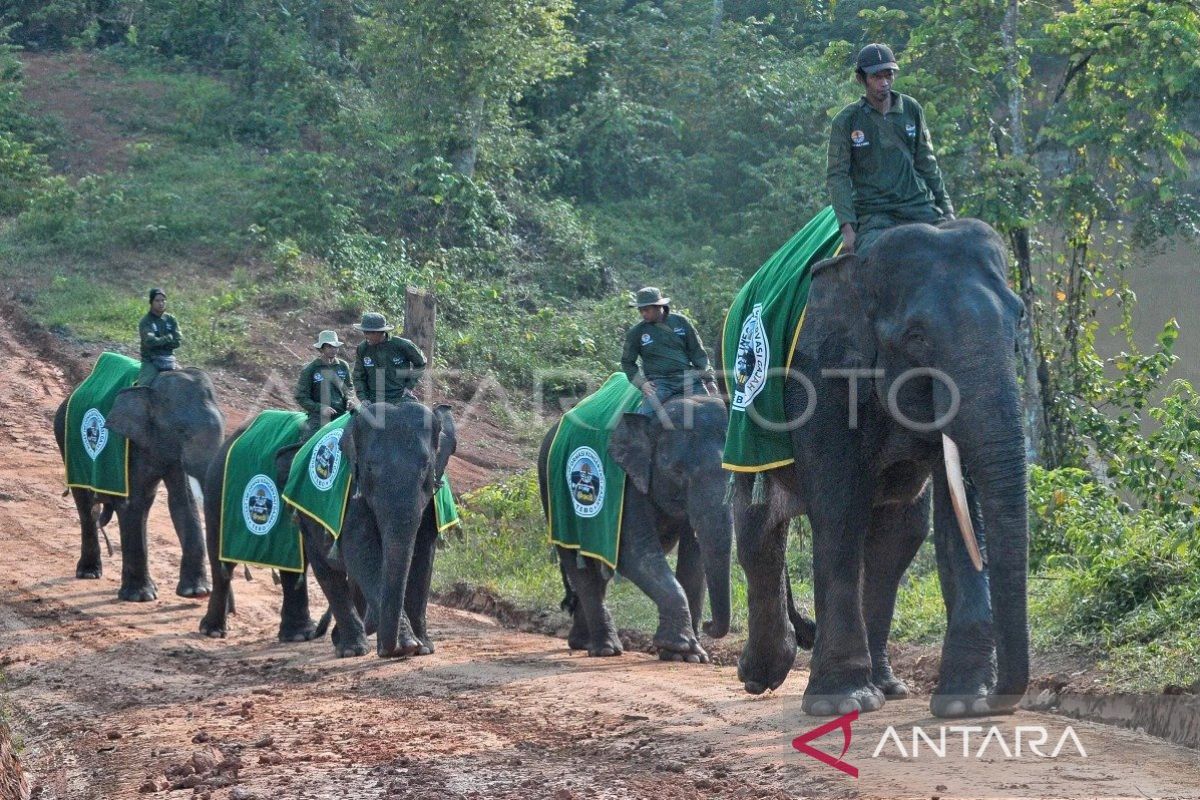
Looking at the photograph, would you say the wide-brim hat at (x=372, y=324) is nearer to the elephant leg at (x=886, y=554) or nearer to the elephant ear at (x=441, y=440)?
the elephant ear at (x=441, y=440)

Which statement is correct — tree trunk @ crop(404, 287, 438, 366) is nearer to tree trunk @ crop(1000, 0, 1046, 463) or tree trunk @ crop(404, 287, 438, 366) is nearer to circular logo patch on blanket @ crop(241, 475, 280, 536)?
circular logo patch on blanket @ crop(241, 475, 280, 536)

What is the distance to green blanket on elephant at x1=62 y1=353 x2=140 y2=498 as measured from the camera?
14.4 metres

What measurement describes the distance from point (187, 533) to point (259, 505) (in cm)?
164

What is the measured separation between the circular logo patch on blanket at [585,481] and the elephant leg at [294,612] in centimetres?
224

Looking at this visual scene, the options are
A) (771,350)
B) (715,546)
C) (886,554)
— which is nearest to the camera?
(771,350)

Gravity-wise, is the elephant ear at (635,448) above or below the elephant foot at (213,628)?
above

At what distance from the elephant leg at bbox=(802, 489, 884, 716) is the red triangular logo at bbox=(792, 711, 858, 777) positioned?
13 cm

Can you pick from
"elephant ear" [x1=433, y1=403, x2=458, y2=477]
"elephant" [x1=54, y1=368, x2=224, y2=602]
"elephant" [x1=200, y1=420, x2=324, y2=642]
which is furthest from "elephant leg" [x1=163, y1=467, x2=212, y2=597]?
"elephant ear" [x1=433, y1=403, x2=458, y2=477]

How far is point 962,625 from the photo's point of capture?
6.67m

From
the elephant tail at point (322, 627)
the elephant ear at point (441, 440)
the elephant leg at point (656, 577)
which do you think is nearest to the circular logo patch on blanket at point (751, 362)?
the elephant leg at point (656, 577)

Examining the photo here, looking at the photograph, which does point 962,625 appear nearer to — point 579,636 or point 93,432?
point 579,636

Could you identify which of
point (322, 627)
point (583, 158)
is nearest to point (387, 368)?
point (322, 627)

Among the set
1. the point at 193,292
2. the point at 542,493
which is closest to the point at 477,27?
the point at 193,292

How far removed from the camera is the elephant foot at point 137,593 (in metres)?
14.1
